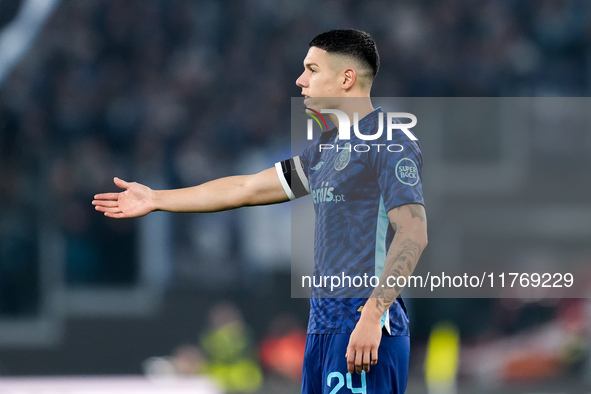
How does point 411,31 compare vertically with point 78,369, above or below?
above

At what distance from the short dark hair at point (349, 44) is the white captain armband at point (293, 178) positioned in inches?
20.7

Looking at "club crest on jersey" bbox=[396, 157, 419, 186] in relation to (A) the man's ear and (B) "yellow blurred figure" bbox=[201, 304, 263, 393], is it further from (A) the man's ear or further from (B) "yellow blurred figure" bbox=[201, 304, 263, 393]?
(B) "yellow blurred figure" bbox=[201, 304, 263, 393]

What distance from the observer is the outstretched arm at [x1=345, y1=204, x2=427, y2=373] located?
3127mm

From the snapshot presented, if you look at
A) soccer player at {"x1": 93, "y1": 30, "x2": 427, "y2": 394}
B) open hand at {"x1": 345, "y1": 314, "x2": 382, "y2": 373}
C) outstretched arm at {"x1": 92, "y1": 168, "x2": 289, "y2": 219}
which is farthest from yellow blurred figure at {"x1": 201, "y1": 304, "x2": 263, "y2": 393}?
open hand at {"x1": 345, "y1": 314, "x2": 382, "y2": 373}

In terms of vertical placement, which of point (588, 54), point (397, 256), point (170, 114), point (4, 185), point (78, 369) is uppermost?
point (588, 54)

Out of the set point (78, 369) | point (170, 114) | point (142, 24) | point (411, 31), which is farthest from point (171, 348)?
point (411, 31)

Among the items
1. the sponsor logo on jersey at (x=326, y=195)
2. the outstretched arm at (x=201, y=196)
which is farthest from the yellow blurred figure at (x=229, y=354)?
the sponsor logo on jersey at (x=326, y=195)

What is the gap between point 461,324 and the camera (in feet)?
37.8

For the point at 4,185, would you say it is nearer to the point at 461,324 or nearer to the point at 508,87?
the point at 461,324

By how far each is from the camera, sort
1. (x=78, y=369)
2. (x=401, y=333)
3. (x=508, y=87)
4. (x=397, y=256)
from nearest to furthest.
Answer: (x=397, y=256)
(x=401, y=333)
(x=78, y=369)
(x=508, y=87)

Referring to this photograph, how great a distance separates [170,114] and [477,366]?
232 inches

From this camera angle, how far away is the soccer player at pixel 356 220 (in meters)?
3.17

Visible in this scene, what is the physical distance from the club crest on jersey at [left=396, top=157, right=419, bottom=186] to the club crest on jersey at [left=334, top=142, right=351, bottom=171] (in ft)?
0.85

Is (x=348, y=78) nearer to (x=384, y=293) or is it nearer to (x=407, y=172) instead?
(x=407, y=172)
